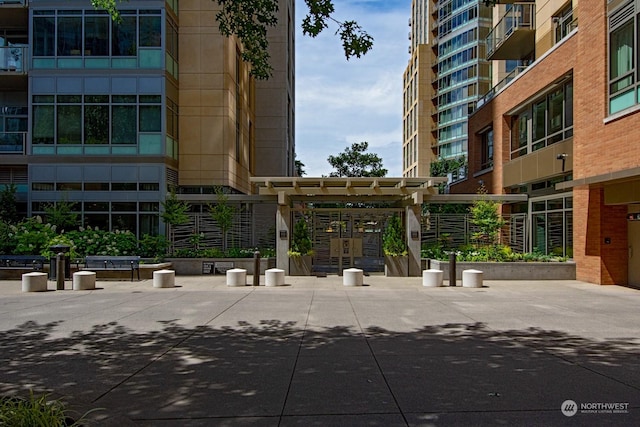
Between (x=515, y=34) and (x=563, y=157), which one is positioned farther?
(x=515, y=34)

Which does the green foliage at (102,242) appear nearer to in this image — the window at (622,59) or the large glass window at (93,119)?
the large glass window at (93,119)

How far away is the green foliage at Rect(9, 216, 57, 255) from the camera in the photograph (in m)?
21.4

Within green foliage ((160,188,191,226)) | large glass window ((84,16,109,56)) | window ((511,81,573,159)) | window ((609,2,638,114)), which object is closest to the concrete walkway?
window ((609,2,638,114))

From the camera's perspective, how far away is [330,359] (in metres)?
7.66

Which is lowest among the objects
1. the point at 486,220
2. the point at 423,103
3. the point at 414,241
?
the point at 414,241

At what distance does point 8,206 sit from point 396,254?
17914mm

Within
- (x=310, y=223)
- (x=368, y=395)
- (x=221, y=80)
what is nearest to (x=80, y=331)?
(x=368, y=395)

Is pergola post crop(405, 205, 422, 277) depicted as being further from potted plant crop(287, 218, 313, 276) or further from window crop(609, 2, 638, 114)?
window crop(609, 2, 638, 114)

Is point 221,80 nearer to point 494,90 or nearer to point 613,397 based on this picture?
point 494,90

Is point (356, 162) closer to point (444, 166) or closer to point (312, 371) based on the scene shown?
point (444, 166)

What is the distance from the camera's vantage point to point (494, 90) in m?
29.6

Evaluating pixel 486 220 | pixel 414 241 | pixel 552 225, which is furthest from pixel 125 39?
pixel 552 225

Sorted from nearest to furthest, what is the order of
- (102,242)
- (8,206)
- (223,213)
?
(223,213)
(102,242)
(8,206)

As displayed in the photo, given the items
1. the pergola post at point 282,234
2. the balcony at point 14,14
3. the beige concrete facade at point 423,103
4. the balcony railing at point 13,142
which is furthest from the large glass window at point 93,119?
the beige concrete facade at point 423,103
